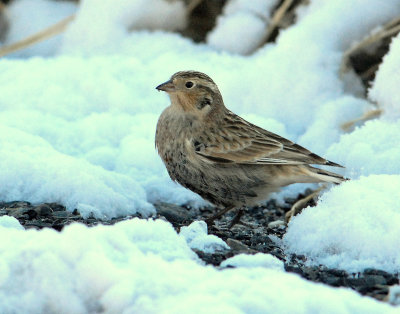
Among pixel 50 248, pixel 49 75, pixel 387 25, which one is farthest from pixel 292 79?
pixel 50 248

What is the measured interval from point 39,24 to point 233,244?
5.55 m

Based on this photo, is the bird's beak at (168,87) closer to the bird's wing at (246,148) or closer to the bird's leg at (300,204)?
the bird's wing at (246,148)

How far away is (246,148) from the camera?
5.08m

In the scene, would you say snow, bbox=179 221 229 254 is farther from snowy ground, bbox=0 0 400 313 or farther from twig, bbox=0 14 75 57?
twig, bbox=0 14 75 57

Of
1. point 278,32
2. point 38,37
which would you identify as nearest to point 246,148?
point 278,32

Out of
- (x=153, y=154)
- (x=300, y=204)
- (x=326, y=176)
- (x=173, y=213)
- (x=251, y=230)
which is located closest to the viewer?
(x=326, y=176)

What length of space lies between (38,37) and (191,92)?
3269mm

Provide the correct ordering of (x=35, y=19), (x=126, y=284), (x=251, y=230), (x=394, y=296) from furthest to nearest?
(x=35, y=19), (x=251, y=230), (x=394, y=296), (x=126, y=284)

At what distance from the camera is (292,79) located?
22.7 ft

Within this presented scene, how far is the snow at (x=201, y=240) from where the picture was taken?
12.4 feet

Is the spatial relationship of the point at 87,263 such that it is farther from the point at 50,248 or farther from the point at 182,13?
the point at 182,13

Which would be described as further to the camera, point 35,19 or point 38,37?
point 35,19

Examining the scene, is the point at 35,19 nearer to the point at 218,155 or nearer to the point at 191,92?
the point at 191,92

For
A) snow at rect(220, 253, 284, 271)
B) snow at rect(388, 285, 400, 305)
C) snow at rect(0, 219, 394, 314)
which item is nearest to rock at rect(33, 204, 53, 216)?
snow at rect(0, 219, 394, 314)
